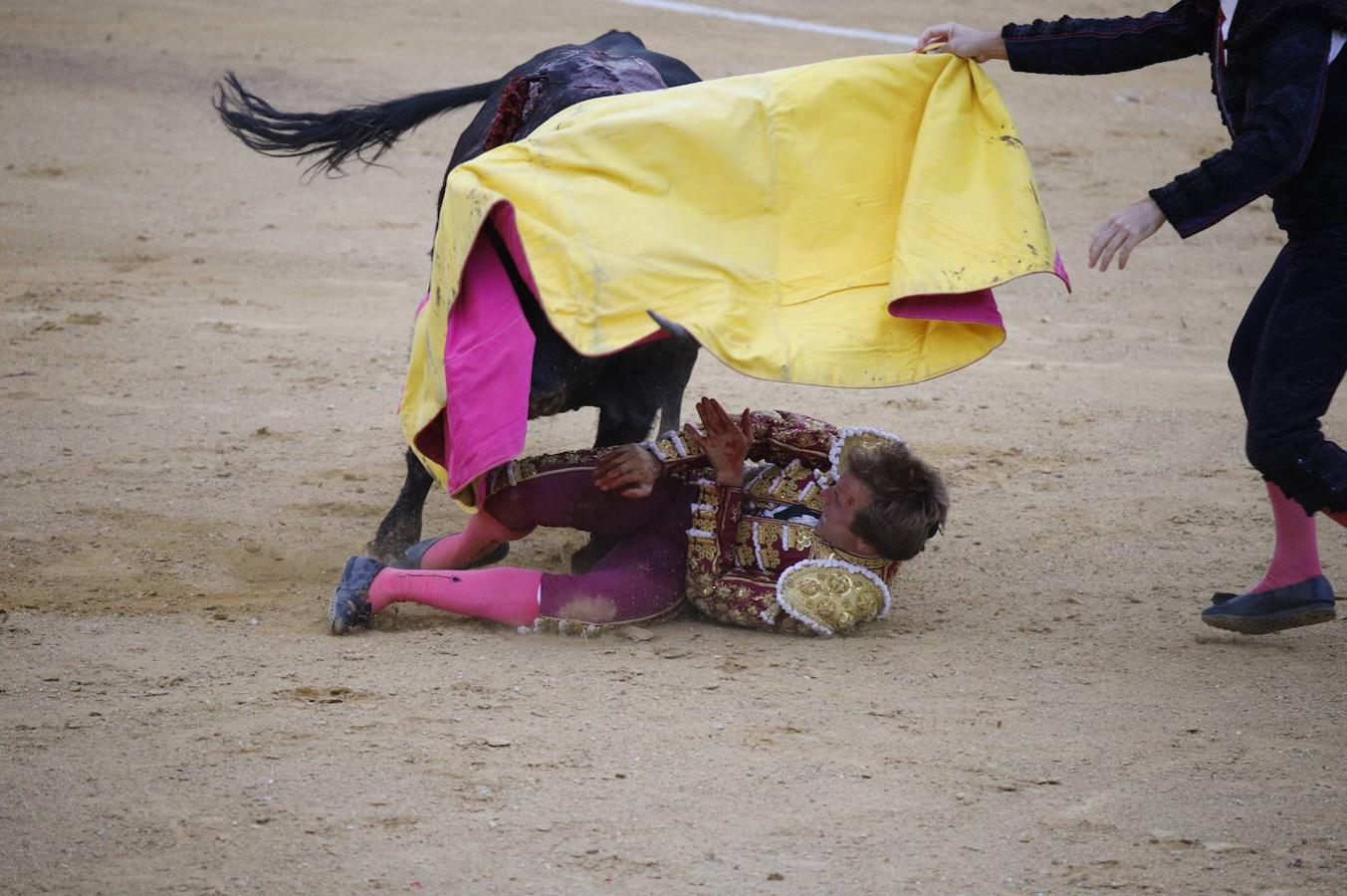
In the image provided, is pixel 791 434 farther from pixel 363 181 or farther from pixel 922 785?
pixel 363 181

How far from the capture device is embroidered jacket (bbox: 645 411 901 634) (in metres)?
3.48

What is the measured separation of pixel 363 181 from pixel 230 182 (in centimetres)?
75

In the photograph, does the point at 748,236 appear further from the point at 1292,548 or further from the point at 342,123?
the point at 342,123

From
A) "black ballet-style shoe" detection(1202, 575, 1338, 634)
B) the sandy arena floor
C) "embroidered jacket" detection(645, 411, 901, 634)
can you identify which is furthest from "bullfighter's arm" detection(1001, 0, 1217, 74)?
the sandy arena floor

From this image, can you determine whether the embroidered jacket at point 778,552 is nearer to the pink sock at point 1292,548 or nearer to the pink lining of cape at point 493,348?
the pink lining of cape at point 493,348

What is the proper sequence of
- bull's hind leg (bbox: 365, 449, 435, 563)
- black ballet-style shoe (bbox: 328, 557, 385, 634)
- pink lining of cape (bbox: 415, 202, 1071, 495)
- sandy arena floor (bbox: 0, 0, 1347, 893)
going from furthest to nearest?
bull's hind leg (bbox: 365, 449, 435, 563)
black ballet-style shoe (bbox: 328, 557, 385, 634)
pink lining of cape (bbox: 415, 202, 1071, 495)
sandy arena floor (bbox: 0, 0, 1347, 893)

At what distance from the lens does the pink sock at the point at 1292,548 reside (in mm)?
3498

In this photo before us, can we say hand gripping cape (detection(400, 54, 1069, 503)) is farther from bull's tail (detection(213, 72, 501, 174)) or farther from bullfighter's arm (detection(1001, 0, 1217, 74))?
bull's tail (detection(213, 72, 501, 174))

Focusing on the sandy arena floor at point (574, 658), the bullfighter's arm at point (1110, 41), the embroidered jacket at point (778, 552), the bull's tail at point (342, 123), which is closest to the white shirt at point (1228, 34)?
the bullfighter's arm at point (1110, 41)

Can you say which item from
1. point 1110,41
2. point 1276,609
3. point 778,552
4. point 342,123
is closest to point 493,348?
point 778,552

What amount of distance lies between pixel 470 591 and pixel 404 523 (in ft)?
2.31

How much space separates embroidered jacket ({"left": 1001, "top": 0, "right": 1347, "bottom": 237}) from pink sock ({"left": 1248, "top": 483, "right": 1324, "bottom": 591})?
73cm

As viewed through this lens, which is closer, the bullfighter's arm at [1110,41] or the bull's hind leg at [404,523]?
the bullfighter's arm at [1110,41]

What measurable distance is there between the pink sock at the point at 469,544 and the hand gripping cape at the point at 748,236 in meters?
0.22
